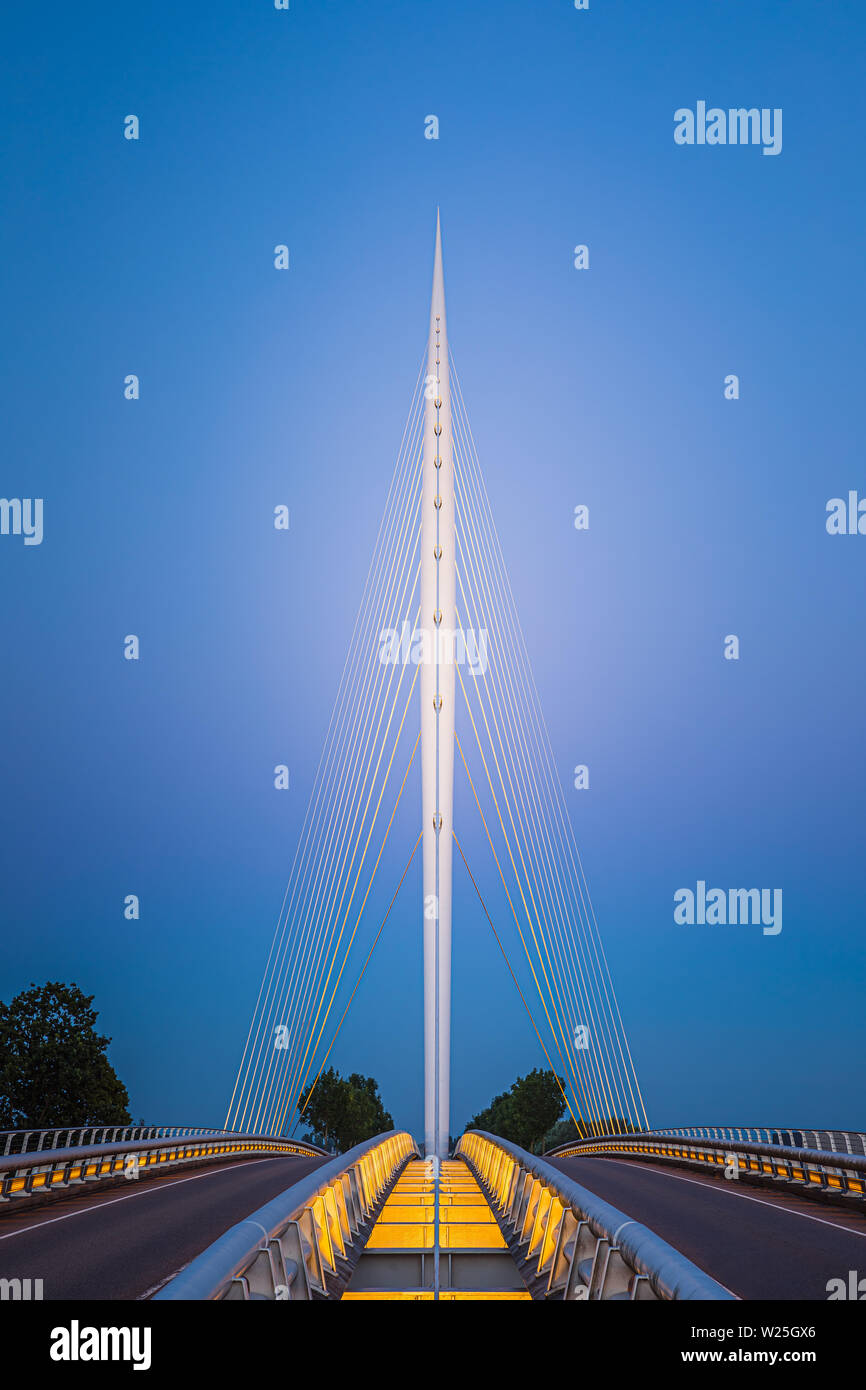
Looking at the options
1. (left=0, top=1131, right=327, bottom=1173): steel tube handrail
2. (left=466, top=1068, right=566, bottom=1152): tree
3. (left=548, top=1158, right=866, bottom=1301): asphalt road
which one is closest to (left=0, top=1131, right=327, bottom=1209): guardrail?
(left=0, top=1131, right=327, bottom=1173): steel tube handrail

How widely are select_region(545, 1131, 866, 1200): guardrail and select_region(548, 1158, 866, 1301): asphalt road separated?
0.48 meters

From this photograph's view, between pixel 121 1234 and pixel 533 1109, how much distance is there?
115709 millimetres

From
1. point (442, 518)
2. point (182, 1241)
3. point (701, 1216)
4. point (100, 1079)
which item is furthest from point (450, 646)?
point (100, 1079)

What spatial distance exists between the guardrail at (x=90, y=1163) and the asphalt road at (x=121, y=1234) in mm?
419

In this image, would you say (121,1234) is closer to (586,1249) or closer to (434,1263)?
(434,1263)

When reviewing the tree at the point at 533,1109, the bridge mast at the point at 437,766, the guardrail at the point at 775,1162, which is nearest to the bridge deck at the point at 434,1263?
the guardrail at the point at 775,1162

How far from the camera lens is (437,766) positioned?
3944 cm

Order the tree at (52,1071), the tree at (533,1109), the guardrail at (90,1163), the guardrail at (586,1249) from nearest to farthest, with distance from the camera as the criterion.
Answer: the guardrail at (586,1249) < the guardrail at (90,1163) < the tree at (52,1071) < the tree at (533,1109)

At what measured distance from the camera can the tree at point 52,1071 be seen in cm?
5791

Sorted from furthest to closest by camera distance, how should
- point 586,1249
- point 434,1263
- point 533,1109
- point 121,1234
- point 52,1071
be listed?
point 533,1109 < point 52,1071 < point 121,1234 < point 434,1263 < point 586,1249

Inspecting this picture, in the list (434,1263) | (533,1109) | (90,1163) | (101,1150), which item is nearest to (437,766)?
(101,1150)

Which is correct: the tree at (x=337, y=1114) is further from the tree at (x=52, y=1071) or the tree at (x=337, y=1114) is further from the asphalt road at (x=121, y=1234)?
the asphalt road at (x=121, y=1234)

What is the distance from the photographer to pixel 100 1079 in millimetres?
59562
